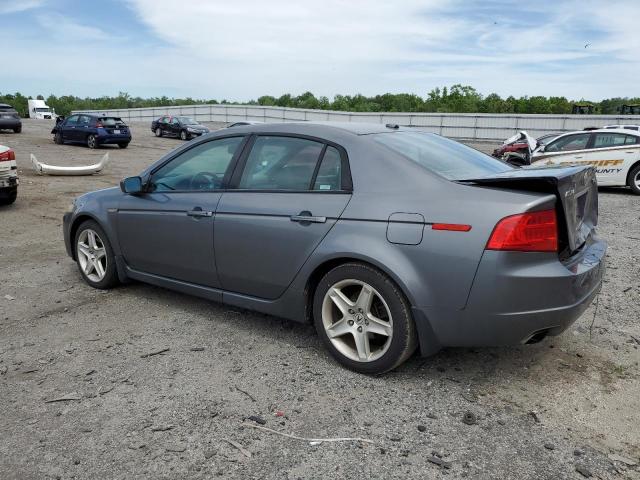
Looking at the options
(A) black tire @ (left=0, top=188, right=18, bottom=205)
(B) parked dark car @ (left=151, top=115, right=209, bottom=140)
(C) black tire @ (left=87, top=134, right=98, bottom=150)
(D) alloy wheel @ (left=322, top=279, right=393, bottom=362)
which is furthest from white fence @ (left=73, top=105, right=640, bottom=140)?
(D) alloy wheel @ (left=322, top=279, right=393, bottom=362)

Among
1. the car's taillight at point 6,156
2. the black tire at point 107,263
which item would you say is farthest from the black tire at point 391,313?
the car's taillight at point 6,156

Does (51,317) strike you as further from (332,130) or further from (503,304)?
(503,304)

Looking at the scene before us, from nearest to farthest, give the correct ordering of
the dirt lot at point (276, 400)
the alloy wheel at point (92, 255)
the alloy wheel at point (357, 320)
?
the dirt lot at point (276, 400), the alloy wheel at point (357, 320), the alloy wheel at point (92, 255)

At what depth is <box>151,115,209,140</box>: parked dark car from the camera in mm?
33250

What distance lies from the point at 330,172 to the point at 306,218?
13.6 inches

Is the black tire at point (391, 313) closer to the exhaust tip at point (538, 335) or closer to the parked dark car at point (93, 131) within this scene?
the exhaust tip at point (538, 335)

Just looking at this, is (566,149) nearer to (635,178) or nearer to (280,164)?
(635,178)

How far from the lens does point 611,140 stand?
1308 centimetres

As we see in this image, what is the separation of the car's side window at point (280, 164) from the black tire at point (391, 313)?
0.68 m

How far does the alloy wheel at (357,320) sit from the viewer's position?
11.0 ft

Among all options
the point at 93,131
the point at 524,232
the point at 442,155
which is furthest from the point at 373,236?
the point at 93,131

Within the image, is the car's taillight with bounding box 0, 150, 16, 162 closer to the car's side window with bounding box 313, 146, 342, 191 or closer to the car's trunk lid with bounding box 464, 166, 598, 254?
the car's side window with bounding box 313, 146, 342, 191

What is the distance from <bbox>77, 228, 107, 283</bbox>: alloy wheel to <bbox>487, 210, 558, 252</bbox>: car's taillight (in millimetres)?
3651

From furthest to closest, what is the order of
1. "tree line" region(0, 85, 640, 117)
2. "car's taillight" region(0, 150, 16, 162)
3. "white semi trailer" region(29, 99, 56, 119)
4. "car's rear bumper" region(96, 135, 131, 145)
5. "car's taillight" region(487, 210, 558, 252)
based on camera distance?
"tree line" region(0, 85, 640, 117), "white semi trailer" region(29, 99, 56, 119), "car's rear bumper" region(96, 135, 131, 145), "car's taillight" region(0, 150, 16, 162), "car's taillight" region(487, 210, 558, 252)
